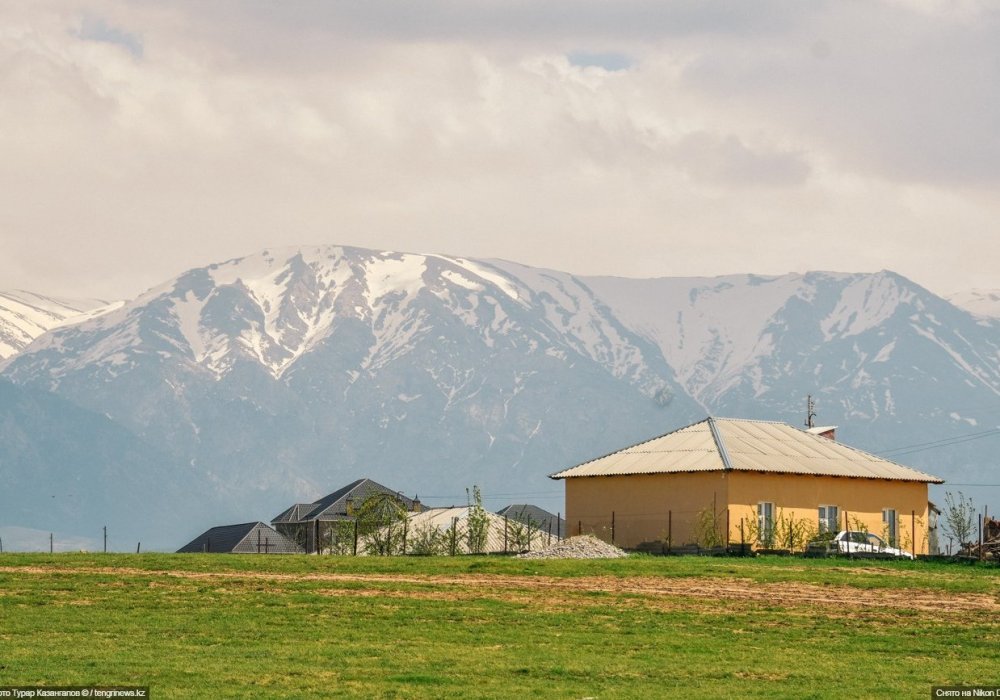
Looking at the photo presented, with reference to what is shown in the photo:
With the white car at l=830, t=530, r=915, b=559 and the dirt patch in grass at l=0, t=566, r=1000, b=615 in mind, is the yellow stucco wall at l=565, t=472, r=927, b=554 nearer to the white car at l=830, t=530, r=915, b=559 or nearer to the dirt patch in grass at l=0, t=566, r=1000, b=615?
the white car at l=830, t=530, r=915, b=559

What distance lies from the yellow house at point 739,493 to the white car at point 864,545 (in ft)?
5.87

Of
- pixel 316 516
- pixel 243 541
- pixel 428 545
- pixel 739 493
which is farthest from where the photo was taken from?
pixel 316 516

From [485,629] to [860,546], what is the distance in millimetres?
34618

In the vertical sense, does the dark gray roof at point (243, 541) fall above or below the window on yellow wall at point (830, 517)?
below

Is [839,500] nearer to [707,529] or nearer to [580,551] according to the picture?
[707,529]

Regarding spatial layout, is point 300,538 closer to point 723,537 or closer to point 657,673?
point 723,537

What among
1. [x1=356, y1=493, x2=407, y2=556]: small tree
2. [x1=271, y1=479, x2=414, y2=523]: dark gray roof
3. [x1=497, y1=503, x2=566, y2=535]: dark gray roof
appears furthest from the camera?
[x1=271, y1=479, x2=414, y2=523]: dark gray roof

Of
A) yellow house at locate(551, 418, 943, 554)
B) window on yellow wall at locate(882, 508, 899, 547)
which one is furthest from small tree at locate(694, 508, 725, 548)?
window on yellow wall at locate(882, 508, 899, 547)

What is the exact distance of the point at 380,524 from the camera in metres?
83.5

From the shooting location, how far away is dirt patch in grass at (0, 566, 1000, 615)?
42281 mm

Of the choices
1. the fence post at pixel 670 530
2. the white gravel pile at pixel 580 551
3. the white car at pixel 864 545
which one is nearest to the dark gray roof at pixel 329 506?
the fence post at pixel 670 530

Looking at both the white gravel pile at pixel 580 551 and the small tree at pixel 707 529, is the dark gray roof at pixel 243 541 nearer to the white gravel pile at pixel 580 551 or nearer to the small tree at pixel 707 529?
the small tree at pixel 707 529

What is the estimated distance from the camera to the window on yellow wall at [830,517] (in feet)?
243

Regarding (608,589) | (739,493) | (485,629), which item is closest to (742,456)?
(739,493)
